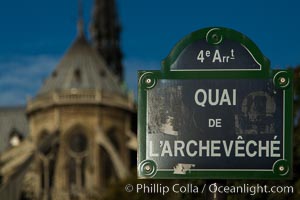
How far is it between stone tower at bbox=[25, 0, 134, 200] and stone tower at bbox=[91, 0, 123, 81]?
73.4ft

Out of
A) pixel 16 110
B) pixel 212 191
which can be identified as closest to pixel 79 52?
pixel 16 110

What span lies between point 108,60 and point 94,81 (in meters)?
21.3

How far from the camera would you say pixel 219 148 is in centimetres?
639

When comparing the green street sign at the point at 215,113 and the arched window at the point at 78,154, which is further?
the arched window at the point at 78,154

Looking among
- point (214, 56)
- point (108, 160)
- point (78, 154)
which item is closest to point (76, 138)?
point (78, 154)

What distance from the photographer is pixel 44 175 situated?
7600cm

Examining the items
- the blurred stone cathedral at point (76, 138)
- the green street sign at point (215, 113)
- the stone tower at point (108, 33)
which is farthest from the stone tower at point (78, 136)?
the green street sign at point (215, 113)

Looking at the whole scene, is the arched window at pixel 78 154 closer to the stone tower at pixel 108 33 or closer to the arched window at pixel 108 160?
the arched window at pixel 108 160

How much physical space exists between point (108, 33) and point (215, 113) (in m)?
94.7

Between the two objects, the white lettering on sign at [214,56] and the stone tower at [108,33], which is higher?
the stone tower at [108,33]

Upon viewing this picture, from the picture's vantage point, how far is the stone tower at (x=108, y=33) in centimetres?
9988

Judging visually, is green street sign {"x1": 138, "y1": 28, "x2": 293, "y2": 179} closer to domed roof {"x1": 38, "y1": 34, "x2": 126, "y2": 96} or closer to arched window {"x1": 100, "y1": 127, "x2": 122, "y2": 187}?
arched window {"x1": 100, "y1": 127, "x2": 122, "y2": 187}

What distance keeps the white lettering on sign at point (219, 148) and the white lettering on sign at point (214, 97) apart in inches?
9.2

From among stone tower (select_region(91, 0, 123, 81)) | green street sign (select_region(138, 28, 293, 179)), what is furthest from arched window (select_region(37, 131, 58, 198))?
green street sign (select_region(138, 28, 293, 179))
